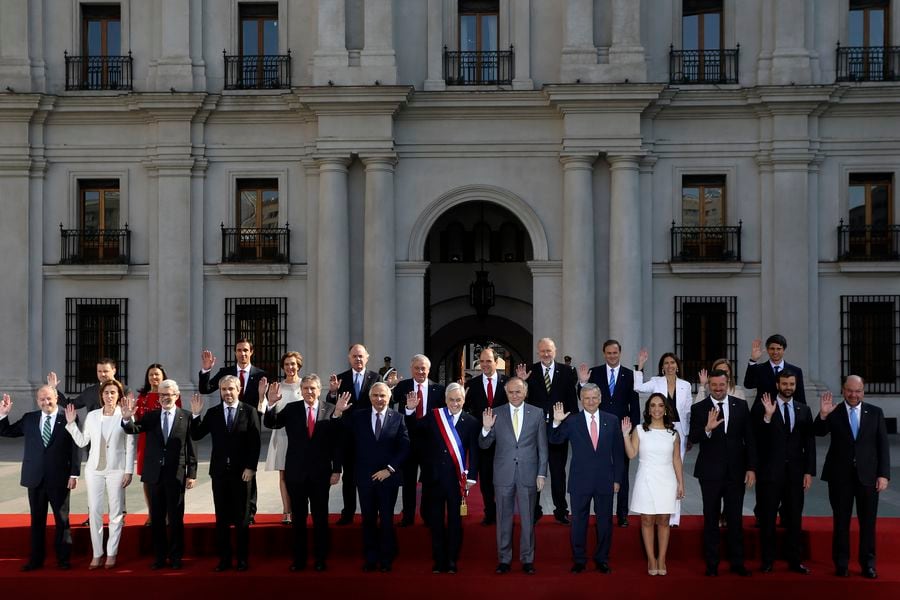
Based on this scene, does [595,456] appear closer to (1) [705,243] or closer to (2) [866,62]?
(1) [705,243]

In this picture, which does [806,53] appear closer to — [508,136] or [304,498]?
[508,136]

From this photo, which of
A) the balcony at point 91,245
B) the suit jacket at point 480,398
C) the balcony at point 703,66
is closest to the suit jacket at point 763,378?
the suit jacket at point 480,398

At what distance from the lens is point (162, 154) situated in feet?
77.9

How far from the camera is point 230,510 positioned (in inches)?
426

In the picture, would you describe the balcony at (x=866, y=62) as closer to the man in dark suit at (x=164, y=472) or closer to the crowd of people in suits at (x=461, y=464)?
the crowd of people in suits at (x=461, y=464)

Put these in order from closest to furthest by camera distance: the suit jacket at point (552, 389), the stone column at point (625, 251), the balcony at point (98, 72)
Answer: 1. the suit jacket at point (552, 389)
2. the stone column at point (625, 251)
3. the balcony at point (98, 72)

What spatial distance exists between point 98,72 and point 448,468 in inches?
670

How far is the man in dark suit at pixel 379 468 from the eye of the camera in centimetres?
1071

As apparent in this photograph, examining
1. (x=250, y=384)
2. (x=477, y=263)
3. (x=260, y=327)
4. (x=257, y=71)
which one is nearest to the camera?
(x=250, y=384)

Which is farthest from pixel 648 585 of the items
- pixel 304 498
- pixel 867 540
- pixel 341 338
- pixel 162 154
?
pixel 162 154

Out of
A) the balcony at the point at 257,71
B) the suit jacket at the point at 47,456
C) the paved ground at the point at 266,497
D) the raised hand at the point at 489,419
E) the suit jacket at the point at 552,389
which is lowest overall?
the paved ground at the point at 266,497

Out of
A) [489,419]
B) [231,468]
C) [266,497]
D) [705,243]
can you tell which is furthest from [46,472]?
[705,243]

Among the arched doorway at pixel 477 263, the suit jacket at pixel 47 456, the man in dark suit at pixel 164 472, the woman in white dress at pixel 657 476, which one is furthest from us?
the arched doorway at pixel 477 263

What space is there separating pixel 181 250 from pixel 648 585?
16.1 meters
